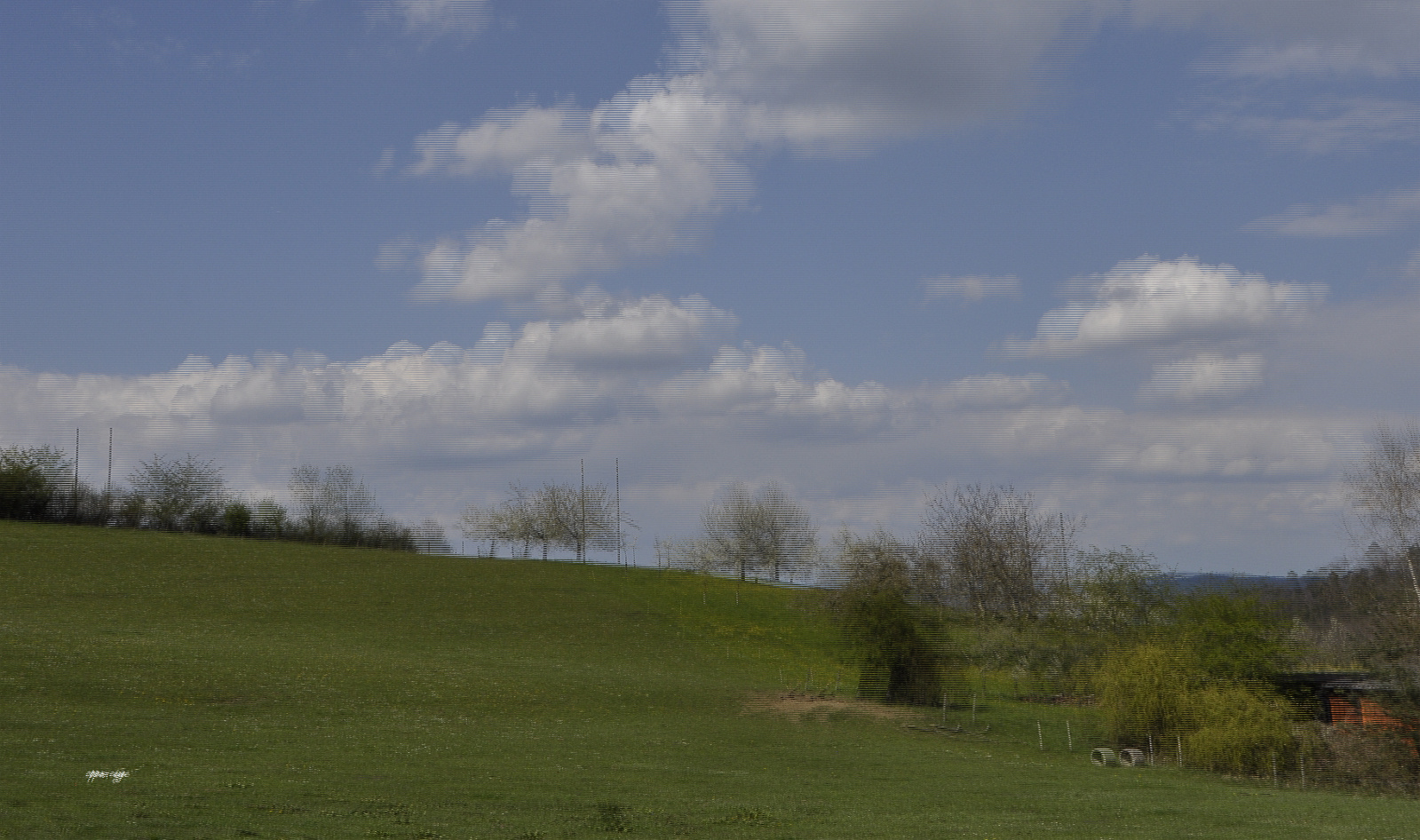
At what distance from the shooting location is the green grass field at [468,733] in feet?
70.0

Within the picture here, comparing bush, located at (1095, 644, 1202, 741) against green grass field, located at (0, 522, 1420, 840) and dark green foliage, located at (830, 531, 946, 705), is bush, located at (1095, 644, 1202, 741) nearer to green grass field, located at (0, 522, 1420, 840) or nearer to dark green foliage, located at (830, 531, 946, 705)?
green grass field, located at (0, 522, 1420, 840)

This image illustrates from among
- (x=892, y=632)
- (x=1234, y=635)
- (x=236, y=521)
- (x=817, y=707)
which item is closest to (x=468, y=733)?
(x=817, y=707)

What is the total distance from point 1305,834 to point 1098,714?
29216mm

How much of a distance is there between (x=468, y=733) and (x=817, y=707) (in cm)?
2190

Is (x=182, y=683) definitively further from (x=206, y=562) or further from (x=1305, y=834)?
(x=206, y=562)

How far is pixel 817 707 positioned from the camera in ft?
167

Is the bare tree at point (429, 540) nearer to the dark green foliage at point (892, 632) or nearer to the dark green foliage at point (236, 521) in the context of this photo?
the dark green foliage at point (236, 521)

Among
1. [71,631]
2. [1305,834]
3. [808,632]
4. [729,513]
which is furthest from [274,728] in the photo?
[729,513]

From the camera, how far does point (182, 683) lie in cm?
3978

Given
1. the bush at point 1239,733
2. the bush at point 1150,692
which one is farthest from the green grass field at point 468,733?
the bush at point 1150,692

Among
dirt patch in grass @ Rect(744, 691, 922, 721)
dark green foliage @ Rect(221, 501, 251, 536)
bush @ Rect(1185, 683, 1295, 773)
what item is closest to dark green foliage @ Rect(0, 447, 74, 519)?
dark green foliage @ Rect(221, 501, 251, 536)

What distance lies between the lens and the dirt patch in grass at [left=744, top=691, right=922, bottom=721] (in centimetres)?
4962

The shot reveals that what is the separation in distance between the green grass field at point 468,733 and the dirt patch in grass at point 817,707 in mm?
524

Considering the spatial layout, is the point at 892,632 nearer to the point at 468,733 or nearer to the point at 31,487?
Result: the point at 468,733
